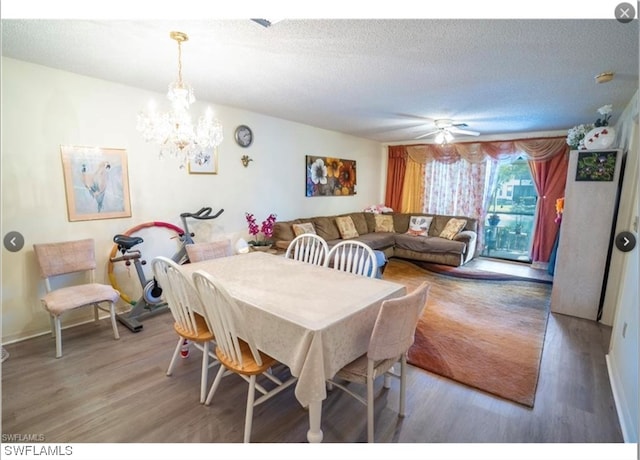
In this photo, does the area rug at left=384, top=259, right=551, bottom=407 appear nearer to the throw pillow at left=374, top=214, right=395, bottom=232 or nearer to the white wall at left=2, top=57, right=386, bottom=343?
the throw pillow at left=374, top=214, right=395, bottom=232

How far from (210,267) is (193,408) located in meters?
0.99

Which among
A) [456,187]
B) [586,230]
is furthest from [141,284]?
[456,187]

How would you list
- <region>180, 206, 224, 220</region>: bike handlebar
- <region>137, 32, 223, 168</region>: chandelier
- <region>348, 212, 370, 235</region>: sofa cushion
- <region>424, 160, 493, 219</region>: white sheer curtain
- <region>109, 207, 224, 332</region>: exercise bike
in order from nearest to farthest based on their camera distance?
<region>137, 32, 223, 168</region>: chandelier < <region>109, 207, 224, 332</region>: exercise bike < <region>180, 206, 224, 220</region>: bike handlebar < <region>424, 160, 493, 219</region>: white sheer curtain < <region>348, 212, 370, 235</region>: sofa cushion

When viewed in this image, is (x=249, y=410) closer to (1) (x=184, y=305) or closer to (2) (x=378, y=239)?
(1) (x=184, y=305)

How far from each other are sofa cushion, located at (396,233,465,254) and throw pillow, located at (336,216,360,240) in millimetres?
866

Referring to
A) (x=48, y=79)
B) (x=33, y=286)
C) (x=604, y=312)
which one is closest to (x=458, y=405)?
(x=604, y=312)

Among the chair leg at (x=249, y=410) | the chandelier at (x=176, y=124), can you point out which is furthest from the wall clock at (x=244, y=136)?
the chair leg at (x=249, y=410)

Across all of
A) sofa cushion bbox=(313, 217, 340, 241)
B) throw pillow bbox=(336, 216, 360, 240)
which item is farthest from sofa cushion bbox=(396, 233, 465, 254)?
sofa cushion bbox=(313, 217, 340, 241)

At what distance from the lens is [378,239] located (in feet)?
17.9

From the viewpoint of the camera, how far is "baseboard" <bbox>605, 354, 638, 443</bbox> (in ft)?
5.56

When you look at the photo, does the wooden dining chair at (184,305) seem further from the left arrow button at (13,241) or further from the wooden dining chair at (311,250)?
the left arrow button at (13,241)

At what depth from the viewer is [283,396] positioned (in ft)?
6.77

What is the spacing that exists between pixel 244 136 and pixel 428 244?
138 inches

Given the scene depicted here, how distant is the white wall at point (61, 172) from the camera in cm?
257
